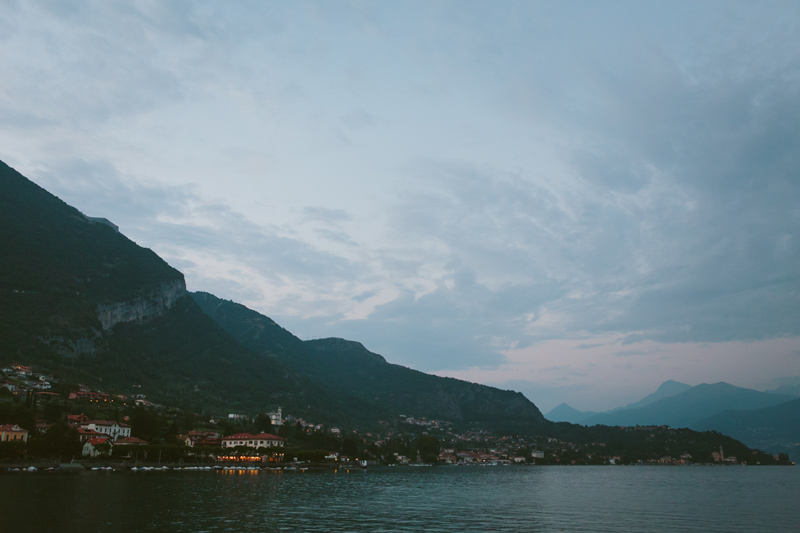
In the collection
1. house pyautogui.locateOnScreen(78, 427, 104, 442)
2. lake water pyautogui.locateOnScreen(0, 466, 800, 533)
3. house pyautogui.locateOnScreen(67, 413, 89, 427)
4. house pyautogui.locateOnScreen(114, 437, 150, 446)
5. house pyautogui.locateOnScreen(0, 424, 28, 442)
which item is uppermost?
house pyautogui.locateOnScreen(67, 413, 89, 427)

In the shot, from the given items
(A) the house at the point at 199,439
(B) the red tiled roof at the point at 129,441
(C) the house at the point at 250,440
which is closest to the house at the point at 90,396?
(A) the house at the point at 199,439

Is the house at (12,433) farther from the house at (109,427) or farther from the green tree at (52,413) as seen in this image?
the house at (109,427)

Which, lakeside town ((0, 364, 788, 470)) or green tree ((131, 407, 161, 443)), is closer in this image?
lakeside town ((0, 364, 788, 470))

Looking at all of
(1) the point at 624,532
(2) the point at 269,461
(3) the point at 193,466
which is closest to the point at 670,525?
(1) the point at 624,532

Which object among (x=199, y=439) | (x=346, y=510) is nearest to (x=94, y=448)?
(x=199, y=439)

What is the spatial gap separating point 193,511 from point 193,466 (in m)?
84.9

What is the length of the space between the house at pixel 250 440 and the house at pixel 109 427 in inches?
1073

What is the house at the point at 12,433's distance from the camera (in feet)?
346

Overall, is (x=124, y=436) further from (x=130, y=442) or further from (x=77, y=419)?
(x=130, y=442)

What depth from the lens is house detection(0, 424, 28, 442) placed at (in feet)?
346

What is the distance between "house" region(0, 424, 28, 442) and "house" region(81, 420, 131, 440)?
22.3m


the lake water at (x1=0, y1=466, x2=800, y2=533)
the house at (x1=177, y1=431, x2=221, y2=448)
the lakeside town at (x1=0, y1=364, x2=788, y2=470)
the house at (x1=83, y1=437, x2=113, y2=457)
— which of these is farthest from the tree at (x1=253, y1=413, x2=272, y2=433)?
the lake water at (x1=0, y1=466, x2=800, y2=533)

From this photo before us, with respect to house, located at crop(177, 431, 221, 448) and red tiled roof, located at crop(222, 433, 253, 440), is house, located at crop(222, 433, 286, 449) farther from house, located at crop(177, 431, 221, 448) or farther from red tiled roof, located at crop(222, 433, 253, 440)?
→ house, located at crop(177, 431, 221, 448)

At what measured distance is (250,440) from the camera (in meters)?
162
